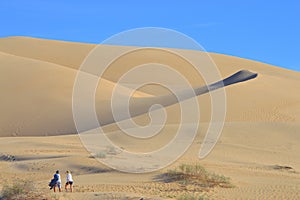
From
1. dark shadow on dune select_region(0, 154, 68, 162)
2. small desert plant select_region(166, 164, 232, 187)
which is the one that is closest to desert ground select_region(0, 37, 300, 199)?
dark shadow on dune select_region(0, 154, 68, 162)

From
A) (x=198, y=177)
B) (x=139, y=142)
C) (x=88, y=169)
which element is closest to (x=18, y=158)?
(x=88, y=169)

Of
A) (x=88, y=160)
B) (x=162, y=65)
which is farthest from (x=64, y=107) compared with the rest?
(x=162, y=65)

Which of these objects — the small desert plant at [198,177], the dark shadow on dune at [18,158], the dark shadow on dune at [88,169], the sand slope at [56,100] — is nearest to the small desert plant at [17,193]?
the small desert plant at [198,177]

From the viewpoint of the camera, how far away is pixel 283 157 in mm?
26812

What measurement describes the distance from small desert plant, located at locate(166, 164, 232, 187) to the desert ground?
41cm

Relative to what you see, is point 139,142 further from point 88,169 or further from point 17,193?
point 17,193

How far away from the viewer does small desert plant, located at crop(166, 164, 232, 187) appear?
1806cm

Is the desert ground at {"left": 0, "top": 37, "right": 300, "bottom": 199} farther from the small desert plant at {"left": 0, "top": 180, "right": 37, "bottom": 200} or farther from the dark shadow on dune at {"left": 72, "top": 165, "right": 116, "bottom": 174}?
the small desert plant at {"left": 0, "top": 180, "right": 37, "bottom": 200}

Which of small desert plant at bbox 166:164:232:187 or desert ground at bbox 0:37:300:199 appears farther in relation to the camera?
small desert plant at bbox 166:164:232:187

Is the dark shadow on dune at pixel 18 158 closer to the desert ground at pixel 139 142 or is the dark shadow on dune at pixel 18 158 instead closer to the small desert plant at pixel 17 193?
the desert ground at pixel 139 142

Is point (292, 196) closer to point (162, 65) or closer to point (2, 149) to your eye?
point (2, 149)

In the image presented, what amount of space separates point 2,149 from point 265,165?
12959 mm

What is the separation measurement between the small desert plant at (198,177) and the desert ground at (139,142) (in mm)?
411

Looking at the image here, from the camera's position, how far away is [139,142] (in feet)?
96.4
